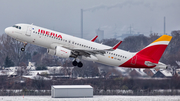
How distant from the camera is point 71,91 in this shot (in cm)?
8088

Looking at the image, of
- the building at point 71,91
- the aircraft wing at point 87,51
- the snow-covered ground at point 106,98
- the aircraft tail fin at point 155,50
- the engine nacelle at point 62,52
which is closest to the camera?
the engine nacelle at point 62,52

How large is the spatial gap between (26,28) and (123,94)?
3795 cm

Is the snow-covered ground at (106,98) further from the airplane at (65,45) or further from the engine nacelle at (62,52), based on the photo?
the engine nacelle at (62,52)

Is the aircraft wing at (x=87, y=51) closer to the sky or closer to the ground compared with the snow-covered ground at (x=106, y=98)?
closer to the sky

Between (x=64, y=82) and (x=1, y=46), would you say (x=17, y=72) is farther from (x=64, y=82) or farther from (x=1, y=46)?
(x=1, y=46)

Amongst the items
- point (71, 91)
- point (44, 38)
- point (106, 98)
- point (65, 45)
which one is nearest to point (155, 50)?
point (65, 45)

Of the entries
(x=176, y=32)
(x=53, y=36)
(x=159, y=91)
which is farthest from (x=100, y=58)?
(x=176, y=32)

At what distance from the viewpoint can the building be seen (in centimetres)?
7919

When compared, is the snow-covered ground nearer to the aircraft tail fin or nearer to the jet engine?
the aircraft tail fin

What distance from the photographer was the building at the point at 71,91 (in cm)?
A: 7919

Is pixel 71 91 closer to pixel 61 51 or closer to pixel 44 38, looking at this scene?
pixel 61 51

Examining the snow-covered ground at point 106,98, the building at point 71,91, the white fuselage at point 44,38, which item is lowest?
the snow-covered ground at point 106,98

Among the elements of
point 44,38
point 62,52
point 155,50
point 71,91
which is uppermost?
point 44,38

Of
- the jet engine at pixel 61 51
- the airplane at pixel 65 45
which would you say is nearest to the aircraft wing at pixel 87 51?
the airplane at pixel 65 45
